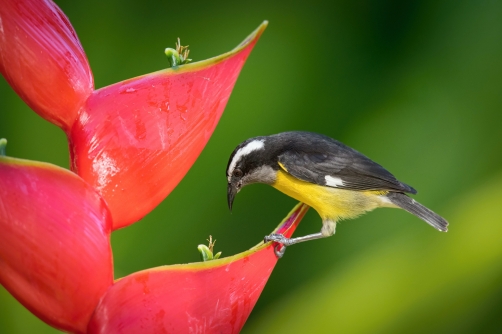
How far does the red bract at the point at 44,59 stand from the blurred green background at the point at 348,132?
0.47 metres

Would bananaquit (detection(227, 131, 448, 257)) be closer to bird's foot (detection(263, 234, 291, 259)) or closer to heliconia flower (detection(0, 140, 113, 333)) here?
bird's foot (detection(263, 234, 291, 259))

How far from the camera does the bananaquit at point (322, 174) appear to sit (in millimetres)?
810

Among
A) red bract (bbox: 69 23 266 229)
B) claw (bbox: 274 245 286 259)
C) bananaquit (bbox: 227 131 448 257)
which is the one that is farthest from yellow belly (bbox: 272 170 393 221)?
red bract (bbox: 69 23 266 229)

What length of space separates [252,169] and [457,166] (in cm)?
31

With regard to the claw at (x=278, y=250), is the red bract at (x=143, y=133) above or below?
above

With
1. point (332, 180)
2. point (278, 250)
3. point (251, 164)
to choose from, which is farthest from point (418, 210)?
point (278, 250)

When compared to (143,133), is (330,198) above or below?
below

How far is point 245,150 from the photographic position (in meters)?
0.77

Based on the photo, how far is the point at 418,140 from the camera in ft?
2.91

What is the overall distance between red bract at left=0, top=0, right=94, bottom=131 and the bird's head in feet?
1.14

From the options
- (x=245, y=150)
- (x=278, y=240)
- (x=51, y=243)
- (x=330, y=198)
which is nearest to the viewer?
(x=51, y=243)

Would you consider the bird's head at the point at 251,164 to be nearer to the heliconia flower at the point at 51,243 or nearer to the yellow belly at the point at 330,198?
the yellow belly at the point at 330,198

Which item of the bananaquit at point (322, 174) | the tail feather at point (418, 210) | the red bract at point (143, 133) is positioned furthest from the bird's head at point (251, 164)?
the red bract at point (143, 133)

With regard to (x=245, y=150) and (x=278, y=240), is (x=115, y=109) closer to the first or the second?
(x=278, y=240)
